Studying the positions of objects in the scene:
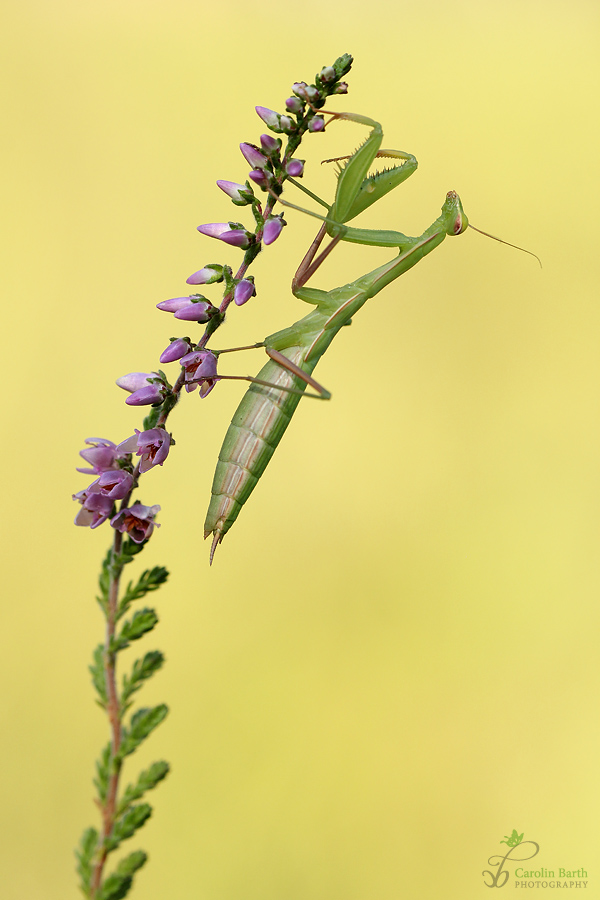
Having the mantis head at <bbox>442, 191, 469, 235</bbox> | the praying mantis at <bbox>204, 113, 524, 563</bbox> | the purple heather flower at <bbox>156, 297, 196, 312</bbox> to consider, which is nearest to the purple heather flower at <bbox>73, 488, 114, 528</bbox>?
the purple heather flower at <bbox>156, 297, 196, 312</bbox>

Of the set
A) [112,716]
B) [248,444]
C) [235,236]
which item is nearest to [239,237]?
[235,236]

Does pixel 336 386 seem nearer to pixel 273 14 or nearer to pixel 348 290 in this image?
pixel 348 290

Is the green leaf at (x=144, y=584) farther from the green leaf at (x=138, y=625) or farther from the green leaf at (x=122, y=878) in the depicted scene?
the green leaf at (x=122, y=878)

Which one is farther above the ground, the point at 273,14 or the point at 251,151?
the point at 273,14

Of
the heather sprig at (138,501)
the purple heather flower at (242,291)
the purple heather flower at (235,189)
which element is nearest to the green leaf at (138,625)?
the heather sprig at (138,501)

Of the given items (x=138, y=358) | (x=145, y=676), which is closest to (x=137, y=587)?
(x=145, y=676)
